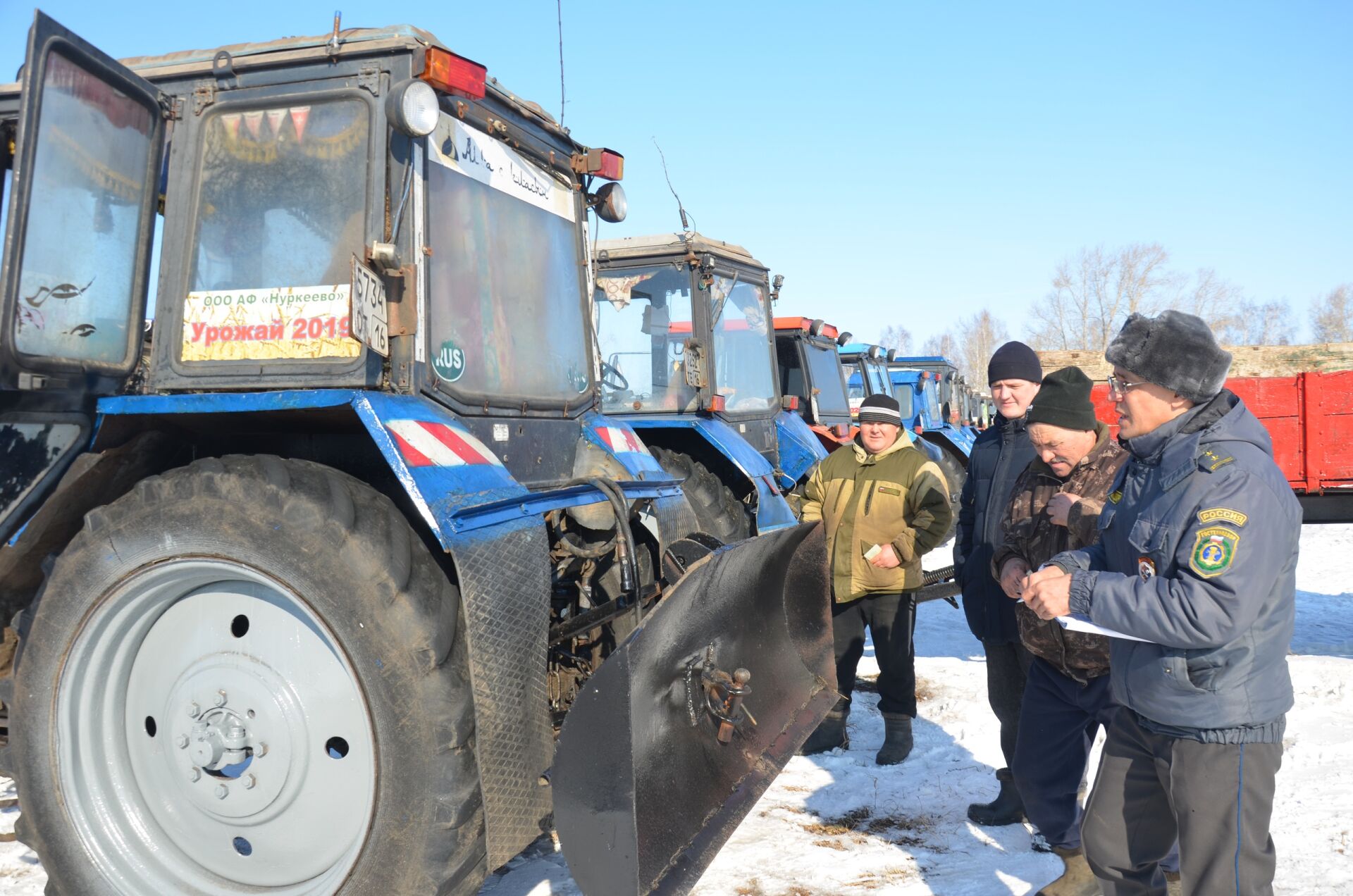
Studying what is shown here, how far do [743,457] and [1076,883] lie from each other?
11.0ft

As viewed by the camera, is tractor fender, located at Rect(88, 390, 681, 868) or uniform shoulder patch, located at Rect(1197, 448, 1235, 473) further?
tractor fender, located at Rect(88, 390, 681, 868)

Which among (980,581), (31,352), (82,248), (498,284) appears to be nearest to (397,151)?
(498,284)

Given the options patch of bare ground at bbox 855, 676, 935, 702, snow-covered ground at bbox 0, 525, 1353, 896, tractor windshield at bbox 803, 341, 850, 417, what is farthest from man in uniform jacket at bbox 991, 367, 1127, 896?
tractor windshield at bbox 803, 341, 850, 417

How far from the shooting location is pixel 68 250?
8.70ft

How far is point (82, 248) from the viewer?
269cm

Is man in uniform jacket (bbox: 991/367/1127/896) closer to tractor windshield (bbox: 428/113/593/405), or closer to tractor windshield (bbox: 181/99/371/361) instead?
tractor windshield (bbox: 428/113/593/405)

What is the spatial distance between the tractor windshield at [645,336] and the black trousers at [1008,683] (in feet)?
10.5

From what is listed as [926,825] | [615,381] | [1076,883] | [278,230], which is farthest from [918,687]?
[278,230]

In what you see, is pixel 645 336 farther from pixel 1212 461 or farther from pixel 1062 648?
pixel 1212 461

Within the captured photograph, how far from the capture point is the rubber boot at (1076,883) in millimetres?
2922

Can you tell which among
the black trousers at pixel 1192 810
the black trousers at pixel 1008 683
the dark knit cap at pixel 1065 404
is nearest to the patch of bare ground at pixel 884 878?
the black trousers at pixel 1008 683

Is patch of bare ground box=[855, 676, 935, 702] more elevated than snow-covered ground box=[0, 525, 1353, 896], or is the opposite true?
patch of bare ground box=[855, 676, 935, 702]

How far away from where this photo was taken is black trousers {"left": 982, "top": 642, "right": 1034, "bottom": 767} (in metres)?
3.67

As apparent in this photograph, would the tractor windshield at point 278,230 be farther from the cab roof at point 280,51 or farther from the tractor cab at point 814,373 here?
the tractor cab at point 814,373
